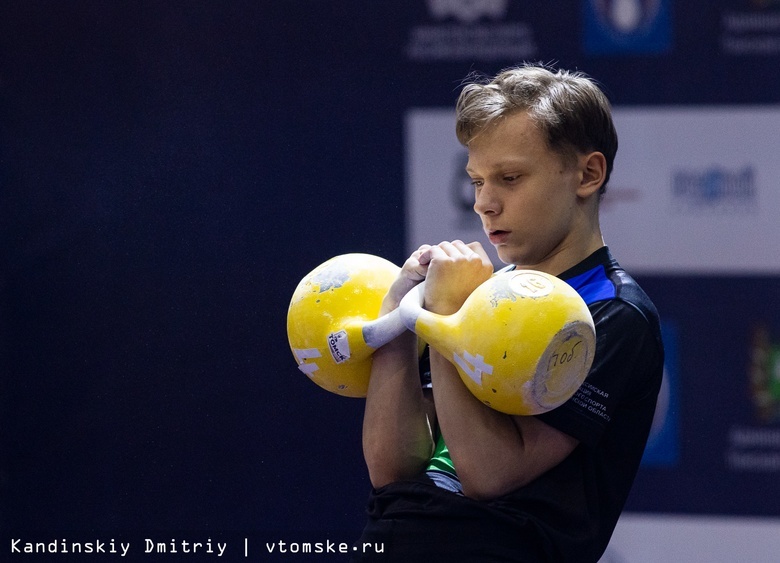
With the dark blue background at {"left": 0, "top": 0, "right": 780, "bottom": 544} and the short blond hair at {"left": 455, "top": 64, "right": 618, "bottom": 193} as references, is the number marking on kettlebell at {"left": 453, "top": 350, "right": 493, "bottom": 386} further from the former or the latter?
the dark blue background at {"left": 0, "top": 0, "right": 780, "bottom": 544}

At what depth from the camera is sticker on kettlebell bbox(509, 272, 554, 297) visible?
4.09 feet

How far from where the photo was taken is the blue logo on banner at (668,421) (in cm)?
308

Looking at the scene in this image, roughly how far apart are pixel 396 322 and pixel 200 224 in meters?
1.90

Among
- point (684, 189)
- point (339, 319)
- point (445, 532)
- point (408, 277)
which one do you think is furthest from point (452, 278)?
point (684, 189)

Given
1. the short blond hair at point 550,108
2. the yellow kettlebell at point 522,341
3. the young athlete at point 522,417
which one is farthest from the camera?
the short blond hair at point 550,108

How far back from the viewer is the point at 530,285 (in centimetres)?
126

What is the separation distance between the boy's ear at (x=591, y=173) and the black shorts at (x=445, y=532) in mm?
502

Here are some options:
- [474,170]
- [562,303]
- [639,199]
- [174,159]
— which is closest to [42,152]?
[174,159]

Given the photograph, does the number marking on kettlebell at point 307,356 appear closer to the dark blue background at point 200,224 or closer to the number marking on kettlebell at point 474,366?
the number marking on kettlebell at point 474,366

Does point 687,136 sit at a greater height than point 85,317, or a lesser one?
greater

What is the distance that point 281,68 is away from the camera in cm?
316

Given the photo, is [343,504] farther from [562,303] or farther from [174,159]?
[562,303]

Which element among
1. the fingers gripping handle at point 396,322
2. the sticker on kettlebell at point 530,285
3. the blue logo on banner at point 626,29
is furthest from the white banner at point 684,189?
the sticker on kettlebell at point 530,285

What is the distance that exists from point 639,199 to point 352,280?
1825mm
